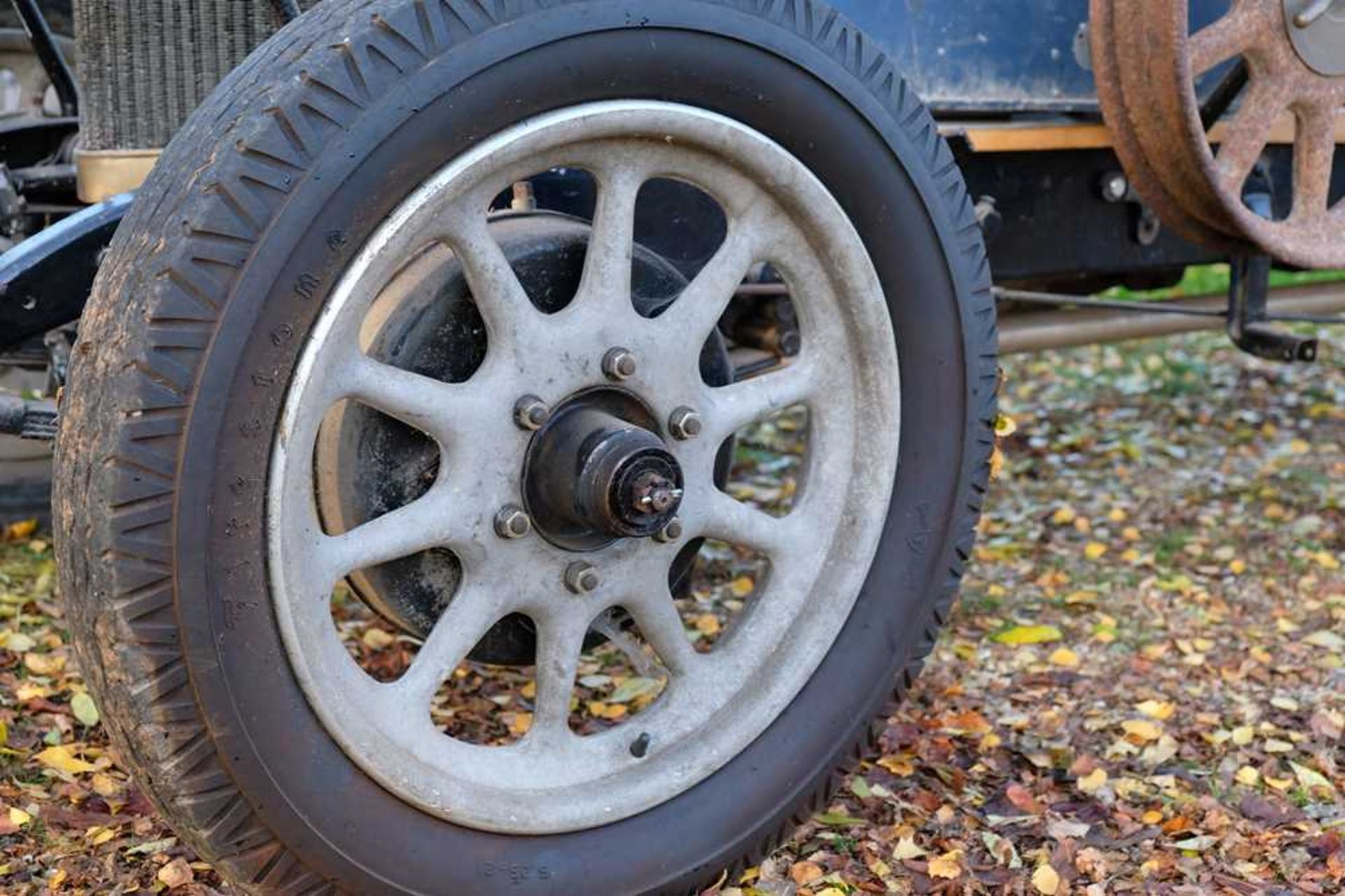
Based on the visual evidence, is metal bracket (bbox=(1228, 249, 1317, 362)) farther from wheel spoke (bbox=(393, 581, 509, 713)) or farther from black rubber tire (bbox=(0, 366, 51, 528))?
black rubber tire (bbox=(0, 366, 51, 528))

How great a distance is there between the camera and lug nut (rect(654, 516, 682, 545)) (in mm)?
2311

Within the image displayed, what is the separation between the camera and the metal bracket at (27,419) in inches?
91.2

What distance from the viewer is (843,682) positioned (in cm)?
244

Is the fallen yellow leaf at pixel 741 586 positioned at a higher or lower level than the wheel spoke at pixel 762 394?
lower

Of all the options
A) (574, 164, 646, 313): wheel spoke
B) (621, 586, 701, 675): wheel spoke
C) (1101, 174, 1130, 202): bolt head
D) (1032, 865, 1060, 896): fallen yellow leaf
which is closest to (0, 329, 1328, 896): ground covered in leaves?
(1032, 865, 1060, 896): fallen yellow leaf

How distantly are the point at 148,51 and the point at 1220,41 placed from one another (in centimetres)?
190

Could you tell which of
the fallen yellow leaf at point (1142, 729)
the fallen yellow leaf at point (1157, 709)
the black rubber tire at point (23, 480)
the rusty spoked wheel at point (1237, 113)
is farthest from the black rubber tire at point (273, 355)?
the black rubber tire at point (23, 480)

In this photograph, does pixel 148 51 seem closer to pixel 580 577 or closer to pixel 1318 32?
pixel 580 577

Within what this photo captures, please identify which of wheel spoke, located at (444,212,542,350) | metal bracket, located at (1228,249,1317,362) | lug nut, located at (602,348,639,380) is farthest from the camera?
metal bracket, located at (1228,249,1317,362)

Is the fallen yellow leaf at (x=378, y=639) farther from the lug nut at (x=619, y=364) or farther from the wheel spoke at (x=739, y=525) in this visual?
the lug nut at (x=619, y=364)

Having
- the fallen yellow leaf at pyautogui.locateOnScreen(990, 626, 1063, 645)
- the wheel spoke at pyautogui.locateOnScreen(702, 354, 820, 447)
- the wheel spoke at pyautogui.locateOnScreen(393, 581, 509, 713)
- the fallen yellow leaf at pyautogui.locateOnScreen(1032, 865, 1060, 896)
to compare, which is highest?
the wheel spoke at pyautogui.locateOnScreen(702, 354, 820, 447)

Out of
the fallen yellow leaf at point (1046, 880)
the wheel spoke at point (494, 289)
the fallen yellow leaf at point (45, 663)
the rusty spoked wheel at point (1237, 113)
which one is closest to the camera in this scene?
the wheel spoke at point (494, 289)

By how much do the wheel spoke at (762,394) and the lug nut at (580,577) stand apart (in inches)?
10.5

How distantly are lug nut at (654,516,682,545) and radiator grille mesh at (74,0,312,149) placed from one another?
47.3 inches
